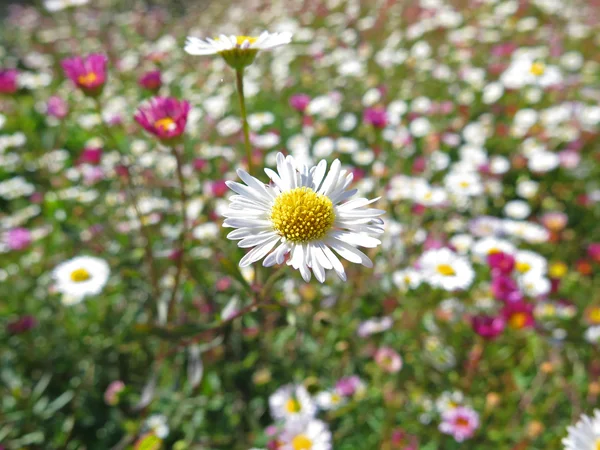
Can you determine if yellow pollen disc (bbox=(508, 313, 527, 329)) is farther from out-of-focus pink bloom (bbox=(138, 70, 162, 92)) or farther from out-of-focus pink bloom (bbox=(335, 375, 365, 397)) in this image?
out-of-focus pink bloom (bbox=(138, 70, 162, 92))

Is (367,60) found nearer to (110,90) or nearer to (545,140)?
(545,140)

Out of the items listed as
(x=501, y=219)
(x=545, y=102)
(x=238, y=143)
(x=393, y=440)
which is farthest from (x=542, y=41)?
(x=393, y=440)

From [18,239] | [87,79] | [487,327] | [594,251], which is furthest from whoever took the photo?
[594,251]

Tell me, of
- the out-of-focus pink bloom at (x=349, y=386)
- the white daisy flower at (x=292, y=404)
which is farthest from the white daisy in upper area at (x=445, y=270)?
the white daisy flower at (x=292, y=404)

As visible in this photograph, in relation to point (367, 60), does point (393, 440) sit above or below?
below

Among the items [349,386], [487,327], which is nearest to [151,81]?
[349,386]

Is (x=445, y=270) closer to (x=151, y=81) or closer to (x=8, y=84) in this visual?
(x=151, y=81)

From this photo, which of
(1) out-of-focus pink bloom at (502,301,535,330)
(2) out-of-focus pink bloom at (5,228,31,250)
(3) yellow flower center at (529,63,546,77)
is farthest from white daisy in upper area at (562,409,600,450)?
(3) yellow flower center at (529,63,546,77)

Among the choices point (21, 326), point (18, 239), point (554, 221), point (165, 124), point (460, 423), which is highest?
point (165, 124)
